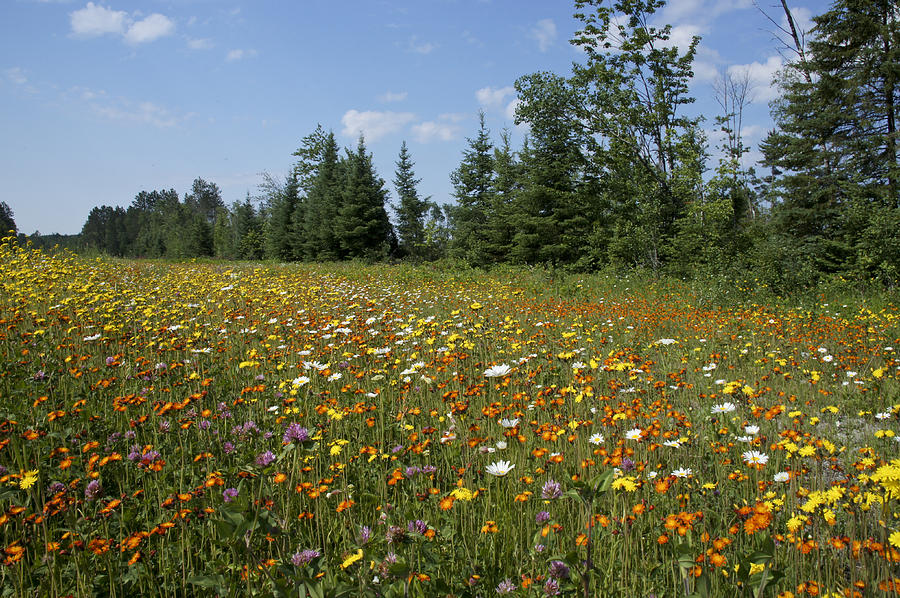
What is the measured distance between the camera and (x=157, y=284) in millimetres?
8844

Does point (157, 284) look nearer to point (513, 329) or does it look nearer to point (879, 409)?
point (513, 329)

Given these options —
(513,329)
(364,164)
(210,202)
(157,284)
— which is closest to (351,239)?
(364,164)

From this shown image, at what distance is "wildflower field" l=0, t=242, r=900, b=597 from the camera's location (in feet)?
4.89

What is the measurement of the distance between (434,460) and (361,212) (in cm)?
2658

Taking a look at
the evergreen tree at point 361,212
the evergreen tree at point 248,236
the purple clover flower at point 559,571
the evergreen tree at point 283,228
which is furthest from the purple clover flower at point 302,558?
the evergreen tree at point 248,236

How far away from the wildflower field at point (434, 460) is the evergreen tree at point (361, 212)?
2150 centimetres

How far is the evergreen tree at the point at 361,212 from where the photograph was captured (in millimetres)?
27500

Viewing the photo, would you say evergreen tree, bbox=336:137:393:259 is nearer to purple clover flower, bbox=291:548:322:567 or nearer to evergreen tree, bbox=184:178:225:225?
purple clover flower, bbox=291:548:322:567

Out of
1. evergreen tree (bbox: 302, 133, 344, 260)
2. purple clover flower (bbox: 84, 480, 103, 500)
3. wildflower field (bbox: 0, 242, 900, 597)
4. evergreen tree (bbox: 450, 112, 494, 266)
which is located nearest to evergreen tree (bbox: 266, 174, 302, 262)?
evergreen tree (bbox: 302, 133, 344, 260)

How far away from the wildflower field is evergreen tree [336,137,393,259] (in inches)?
847

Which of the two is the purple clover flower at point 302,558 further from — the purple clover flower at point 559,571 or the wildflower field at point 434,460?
the purple clover flower at point 559,571

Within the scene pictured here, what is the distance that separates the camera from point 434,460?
2.63 meters

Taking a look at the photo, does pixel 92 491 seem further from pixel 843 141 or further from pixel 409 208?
pixel 409 208

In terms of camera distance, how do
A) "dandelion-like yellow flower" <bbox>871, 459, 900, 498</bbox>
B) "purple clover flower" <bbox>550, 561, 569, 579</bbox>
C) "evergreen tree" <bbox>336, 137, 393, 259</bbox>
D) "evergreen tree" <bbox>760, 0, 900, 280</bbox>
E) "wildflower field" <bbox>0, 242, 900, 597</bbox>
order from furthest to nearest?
"evergreen tree" <bbox>336, 137, 393, 259</bbox>, "evergreen tree" <bbox>760, 0, 900, 280</bbox>, "wildflower field" <bbox>0, 242, 900, 597</bbox>, "purple clover flower" <bbox>550, 561, 569, 579</bbox>, "dandelion-like yellow flower" <bbox>871, 459, 900, 498</bbox>
